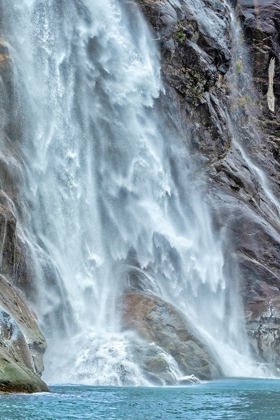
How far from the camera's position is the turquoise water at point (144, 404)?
11305 millimetres

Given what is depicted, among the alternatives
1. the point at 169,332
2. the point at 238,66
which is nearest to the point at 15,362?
the point at 169,332

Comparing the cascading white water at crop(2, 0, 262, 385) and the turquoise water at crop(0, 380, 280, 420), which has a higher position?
the cascading white water at crop(2, 0, 262, 385)

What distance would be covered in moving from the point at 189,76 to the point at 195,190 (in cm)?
648

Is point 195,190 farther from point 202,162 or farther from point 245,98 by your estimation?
point 245,98

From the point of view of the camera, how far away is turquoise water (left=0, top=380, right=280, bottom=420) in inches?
445

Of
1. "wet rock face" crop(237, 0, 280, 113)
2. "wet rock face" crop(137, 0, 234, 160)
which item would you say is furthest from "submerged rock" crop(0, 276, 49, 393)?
"wet rock face" crop(237, 0, 280, 113)

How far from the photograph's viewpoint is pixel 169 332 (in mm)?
20828

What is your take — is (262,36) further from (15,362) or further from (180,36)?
(15,362)

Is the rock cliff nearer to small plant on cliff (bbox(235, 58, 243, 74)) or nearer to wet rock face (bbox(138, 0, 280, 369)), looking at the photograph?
wet rock face (bbox(138, 0, 280, 369))

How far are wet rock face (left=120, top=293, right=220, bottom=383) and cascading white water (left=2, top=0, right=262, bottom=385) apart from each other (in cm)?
56

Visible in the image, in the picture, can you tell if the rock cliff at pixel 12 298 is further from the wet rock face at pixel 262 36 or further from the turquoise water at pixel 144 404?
the wet rock face at pixel 262 36

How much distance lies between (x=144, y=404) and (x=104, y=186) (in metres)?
15.1

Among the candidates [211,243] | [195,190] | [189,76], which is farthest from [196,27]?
[211,243]

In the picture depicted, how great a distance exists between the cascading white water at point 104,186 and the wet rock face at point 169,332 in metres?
0.56
